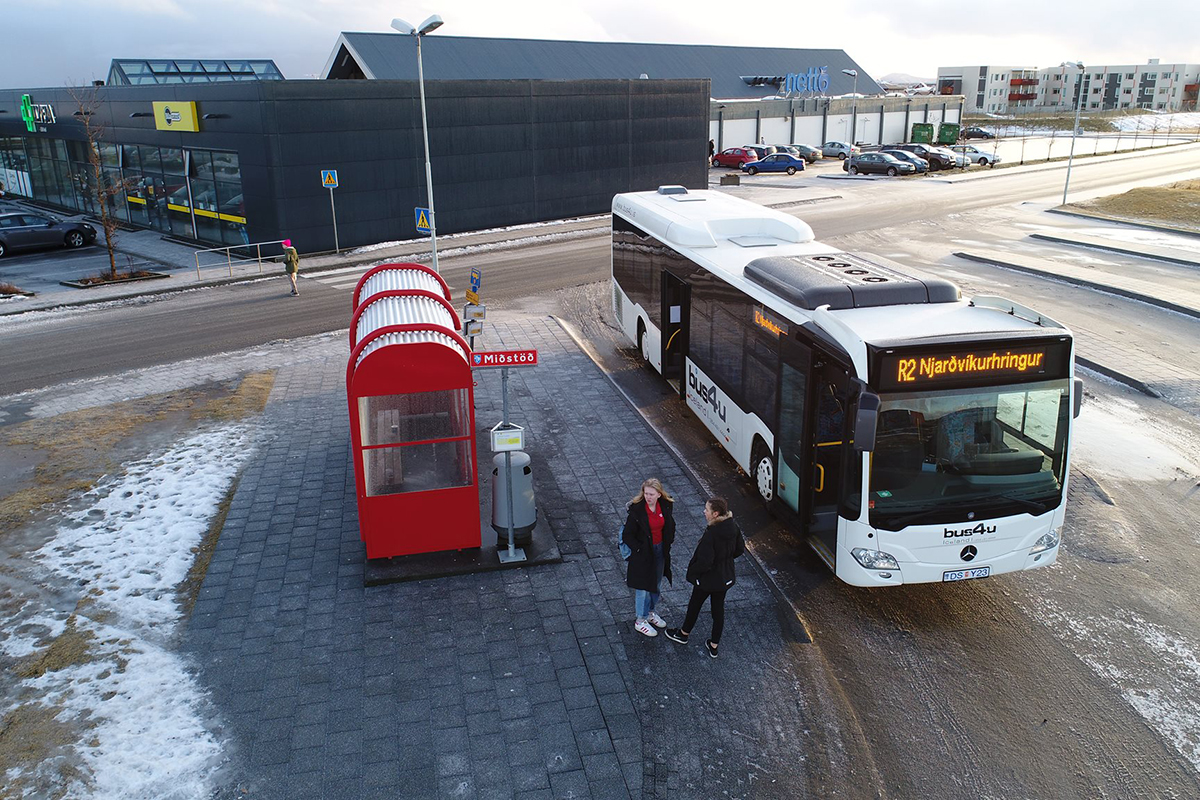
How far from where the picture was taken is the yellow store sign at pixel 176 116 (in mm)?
29453

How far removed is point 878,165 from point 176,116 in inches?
1407

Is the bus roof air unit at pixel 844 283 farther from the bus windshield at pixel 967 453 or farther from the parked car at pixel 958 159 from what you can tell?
the parked car at pixel 958 159

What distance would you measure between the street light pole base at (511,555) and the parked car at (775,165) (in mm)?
44395

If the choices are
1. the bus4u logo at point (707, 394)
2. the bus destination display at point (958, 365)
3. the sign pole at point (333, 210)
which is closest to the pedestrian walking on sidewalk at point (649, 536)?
the bus destination display at point (958, 365)

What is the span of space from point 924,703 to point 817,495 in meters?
Result: 2.46

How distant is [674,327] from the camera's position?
1484 centimetres

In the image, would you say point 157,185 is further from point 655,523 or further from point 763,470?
point 655,523

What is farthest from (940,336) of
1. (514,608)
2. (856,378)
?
(514,608)

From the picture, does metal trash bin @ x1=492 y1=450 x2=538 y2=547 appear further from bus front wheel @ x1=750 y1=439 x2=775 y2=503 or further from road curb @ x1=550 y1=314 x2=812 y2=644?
bus front wheel @ x1=750 y1=439 x2=775 y2=503

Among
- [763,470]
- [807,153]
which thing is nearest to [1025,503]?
[763,470]

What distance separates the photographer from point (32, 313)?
→ 74.2 feet

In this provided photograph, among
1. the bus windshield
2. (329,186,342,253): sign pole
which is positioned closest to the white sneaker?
the bus windshield

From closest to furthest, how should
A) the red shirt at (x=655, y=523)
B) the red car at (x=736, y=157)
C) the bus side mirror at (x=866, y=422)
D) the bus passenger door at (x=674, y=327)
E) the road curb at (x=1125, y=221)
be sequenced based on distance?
the bus side mirror at (x=866, y=422) < the red shirt at (x=655, y=523) < the bus passenger door at (x=674, y=327) < the road curb at (x=1125, y=221) < the red car at (x=736, y=157)

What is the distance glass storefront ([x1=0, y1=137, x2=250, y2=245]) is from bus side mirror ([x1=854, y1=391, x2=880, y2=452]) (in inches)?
1027
